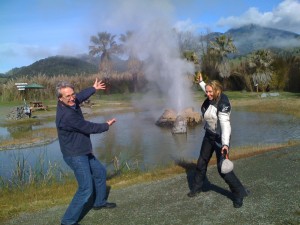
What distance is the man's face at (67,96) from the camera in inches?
222

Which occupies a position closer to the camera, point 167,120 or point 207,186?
point 207,186

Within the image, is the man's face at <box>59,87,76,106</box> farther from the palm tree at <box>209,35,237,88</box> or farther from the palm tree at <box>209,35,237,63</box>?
the palm tree at <box>209,35,237,63</box>

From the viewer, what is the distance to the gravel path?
5.78m

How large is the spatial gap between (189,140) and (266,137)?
2.78 metres

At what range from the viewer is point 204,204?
639 cm

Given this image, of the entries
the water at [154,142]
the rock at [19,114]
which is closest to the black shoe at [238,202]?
the water at [154,142]

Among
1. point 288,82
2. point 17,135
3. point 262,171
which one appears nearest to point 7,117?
point 17,135

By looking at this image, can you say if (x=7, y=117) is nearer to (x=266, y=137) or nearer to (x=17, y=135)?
(x=17, y=135)

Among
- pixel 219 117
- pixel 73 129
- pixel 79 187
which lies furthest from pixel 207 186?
pixel 73 129

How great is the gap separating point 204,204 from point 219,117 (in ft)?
4.66

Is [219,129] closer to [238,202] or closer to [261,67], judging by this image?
[238,202]

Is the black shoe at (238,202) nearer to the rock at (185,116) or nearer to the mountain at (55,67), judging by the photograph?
the rock at (185,116)

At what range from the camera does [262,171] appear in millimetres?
8039

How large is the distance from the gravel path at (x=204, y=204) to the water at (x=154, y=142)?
12.0 ft
